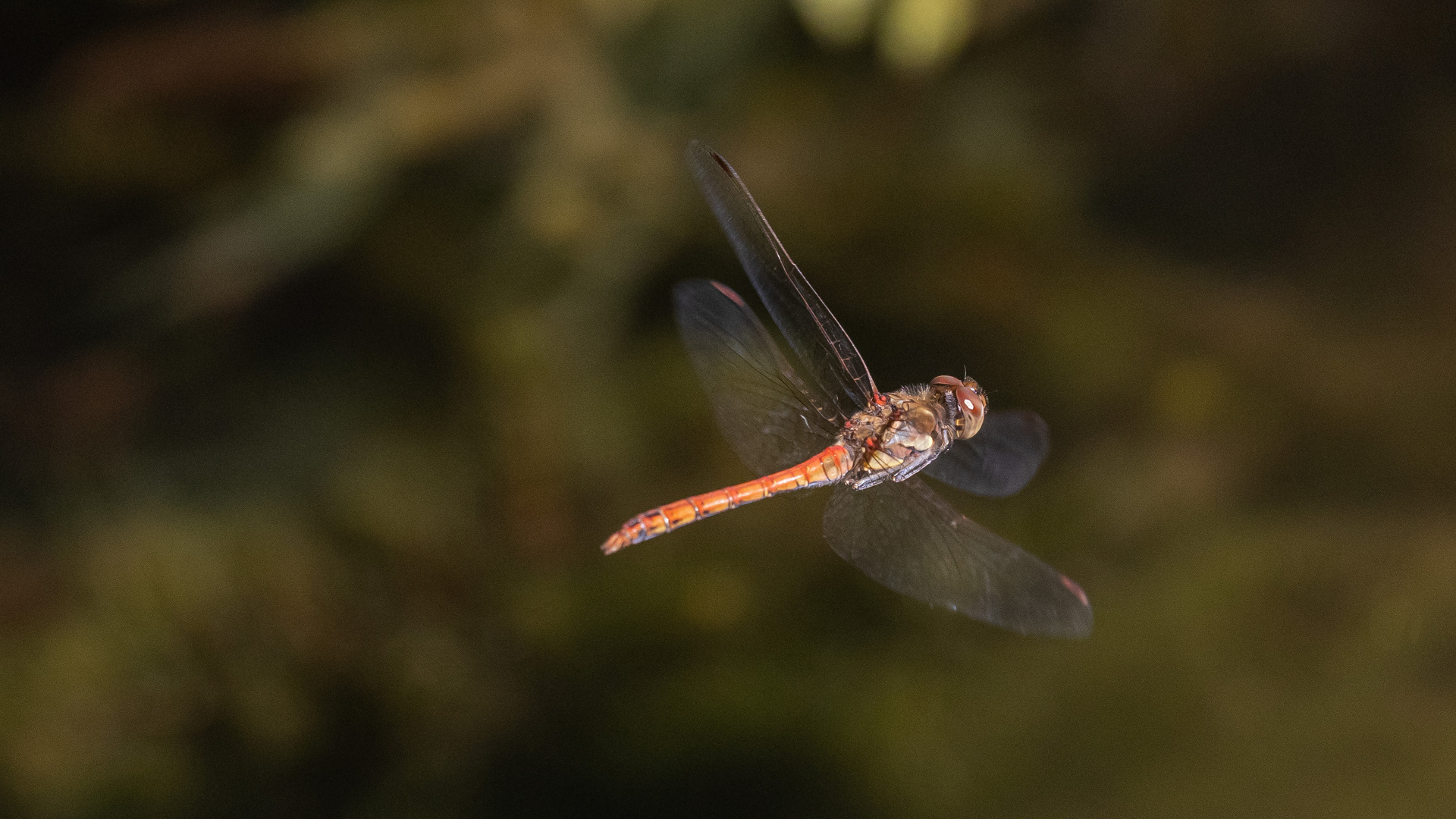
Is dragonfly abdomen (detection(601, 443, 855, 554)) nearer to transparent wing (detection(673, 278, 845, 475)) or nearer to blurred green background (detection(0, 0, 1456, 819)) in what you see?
transparent wing (detection(673, 278, 845, 475))

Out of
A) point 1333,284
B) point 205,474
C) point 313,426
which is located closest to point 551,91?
point 313,426

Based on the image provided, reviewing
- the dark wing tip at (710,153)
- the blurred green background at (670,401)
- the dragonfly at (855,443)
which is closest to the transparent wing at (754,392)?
the dragonfly at (855,443)

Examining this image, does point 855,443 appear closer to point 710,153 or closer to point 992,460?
point 992,460

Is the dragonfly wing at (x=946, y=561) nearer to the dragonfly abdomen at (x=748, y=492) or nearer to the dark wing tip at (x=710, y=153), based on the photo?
the dragonfly abdomen at (x=748, y=492)

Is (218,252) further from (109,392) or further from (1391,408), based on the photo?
(1391,408)

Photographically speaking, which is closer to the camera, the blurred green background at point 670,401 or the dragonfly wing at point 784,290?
the dragonfly wing at point 784,290

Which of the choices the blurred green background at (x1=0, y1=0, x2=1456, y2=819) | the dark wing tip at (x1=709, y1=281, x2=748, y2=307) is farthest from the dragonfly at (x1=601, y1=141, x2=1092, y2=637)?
the blurred green background at (x1=0, y1=0, x2=1456, y2=819)
